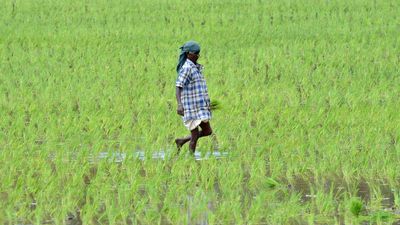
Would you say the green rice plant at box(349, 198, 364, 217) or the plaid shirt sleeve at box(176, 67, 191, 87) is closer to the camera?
the green rice plant at box(349, 198, 364, 217)

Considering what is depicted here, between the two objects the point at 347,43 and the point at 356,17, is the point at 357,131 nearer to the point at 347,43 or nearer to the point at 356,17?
the point at 347,43

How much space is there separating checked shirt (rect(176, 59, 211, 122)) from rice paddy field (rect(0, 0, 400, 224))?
322 millimetres

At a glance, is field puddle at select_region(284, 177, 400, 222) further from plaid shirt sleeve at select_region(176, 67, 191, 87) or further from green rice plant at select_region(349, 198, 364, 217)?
plaid shirt sleeve at select_region(176, 67, 191, 87)

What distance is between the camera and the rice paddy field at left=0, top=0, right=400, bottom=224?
6.34 metres

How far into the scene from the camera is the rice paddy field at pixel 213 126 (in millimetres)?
6340

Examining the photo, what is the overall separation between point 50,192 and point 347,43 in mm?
9949

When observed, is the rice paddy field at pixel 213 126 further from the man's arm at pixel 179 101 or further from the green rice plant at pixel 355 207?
the man's arm at pixel 179 101

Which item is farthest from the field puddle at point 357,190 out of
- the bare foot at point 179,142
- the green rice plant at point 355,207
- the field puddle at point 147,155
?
the bare foot at point 179,142

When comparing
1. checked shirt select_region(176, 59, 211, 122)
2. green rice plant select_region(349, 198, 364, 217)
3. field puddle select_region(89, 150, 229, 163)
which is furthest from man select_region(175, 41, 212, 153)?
green rice plant select_region(349, 198, 364, 217)

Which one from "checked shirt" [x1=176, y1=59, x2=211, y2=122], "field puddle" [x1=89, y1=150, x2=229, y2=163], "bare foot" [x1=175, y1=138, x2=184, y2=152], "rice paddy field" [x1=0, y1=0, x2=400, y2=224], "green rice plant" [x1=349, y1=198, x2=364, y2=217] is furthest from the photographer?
"bare foot" [x1=175, y1=138, x2=184, y2=152]

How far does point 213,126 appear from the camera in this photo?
9320mm

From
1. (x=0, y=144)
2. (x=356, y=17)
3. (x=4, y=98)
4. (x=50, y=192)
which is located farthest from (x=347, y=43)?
(x=50, y=192)

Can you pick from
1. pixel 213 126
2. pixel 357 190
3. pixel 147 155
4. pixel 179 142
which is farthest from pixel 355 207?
pixel 213 126

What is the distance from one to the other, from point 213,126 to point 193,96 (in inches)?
50.2
